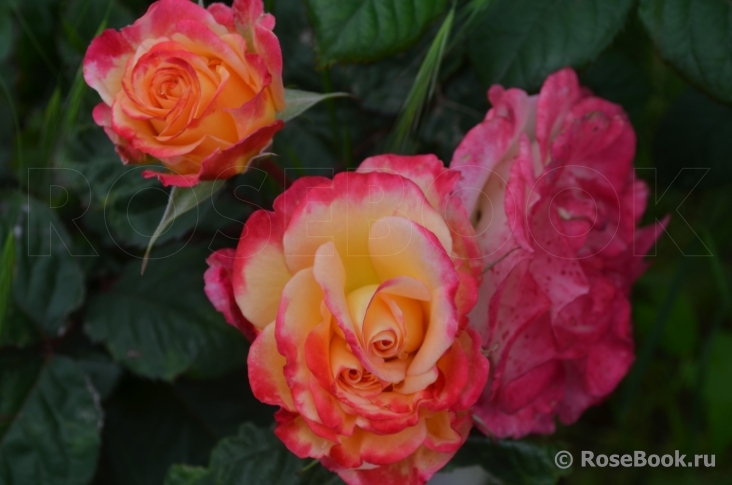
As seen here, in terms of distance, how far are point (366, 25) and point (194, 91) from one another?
0.41 feet

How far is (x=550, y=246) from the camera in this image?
39 centimetres

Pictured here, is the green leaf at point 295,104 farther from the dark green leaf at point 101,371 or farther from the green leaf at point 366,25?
the dark green leaf at point 101,371

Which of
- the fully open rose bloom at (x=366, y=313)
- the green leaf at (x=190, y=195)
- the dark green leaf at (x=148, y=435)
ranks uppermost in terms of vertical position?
the green leaf at (x=190, y=195)

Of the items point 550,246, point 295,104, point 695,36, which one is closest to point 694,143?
point 695,36

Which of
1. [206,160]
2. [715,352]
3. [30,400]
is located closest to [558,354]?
[206,160]

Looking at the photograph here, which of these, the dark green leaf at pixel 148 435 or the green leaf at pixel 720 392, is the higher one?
the dark green leaf at pixel 148 435

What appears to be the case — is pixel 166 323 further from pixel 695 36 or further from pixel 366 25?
pixel 695 36

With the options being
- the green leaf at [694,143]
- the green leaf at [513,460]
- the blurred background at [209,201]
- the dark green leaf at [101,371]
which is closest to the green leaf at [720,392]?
the blurred background at [209,201]

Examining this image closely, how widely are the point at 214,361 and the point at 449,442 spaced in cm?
24

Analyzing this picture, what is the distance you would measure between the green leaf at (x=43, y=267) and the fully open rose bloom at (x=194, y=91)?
0.22 metres

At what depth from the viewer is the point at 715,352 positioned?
835 millimetres

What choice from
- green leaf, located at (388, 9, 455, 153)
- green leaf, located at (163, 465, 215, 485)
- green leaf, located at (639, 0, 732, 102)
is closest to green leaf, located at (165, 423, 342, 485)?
green leaf, located at (163, 465, 215, 485)

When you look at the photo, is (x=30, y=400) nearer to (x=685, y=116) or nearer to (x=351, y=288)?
(x=351, y=288)

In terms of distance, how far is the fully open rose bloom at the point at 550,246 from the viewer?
0.38 meters
